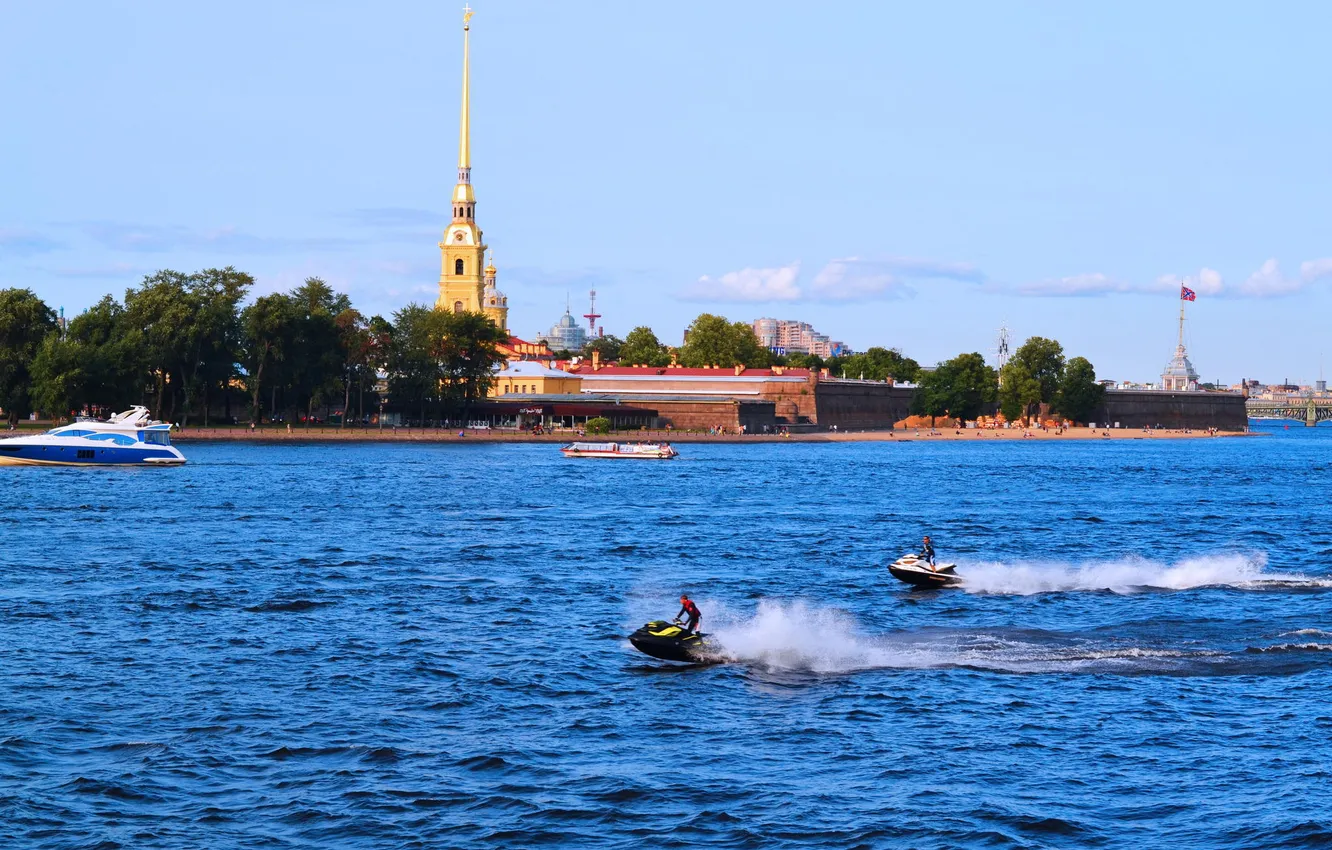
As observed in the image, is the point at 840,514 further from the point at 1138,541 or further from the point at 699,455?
the point at 699,455

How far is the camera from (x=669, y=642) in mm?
32531

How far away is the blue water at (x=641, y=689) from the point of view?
2291cm

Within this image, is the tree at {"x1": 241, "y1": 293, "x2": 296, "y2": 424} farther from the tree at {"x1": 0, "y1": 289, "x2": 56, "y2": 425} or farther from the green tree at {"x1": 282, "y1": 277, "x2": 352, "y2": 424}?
the tree at {"x1": 0, "y1": 289, "x2": 56, "y2": 425}

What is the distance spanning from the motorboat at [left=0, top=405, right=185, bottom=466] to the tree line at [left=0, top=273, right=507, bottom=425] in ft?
66.1

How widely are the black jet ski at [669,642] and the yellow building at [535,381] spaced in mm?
143915

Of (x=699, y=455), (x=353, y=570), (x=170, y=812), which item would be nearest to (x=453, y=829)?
(x=170, y=812)

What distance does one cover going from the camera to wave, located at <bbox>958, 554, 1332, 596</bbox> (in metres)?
46.0

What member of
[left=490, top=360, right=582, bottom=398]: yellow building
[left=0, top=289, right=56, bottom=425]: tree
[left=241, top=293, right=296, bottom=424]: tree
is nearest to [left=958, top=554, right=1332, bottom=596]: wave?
[left=241, top=293, right=296, bottom=424]: tree

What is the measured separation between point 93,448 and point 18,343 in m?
32.0

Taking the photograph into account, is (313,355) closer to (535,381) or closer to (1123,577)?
(535,381)

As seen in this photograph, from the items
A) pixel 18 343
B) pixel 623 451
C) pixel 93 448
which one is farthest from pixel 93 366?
pixel 623 451

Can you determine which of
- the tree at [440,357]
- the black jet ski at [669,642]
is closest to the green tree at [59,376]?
the tree at [440,357]

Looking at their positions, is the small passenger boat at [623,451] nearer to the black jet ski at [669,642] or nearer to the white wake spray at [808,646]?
the white wake spray at [808,646]

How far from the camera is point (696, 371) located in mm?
187250
